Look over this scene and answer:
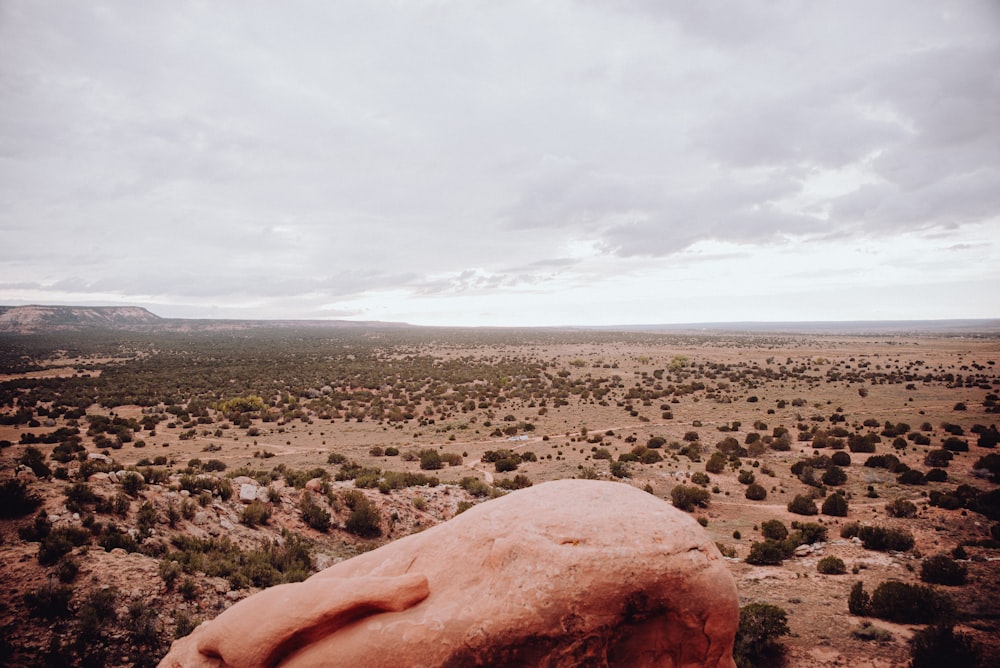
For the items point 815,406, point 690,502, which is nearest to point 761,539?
point 690,502

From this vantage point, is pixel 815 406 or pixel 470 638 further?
pixel 815 406

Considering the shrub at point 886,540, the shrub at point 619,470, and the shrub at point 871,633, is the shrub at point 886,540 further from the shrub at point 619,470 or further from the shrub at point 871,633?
the shrub at point 619,470

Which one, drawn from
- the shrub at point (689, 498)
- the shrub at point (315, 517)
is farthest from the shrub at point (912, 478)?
the shrub at point (315, 517)

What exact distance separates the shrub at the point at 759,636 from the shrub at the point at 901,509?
424 inches

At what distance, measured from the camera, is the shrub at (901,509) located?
15727mm

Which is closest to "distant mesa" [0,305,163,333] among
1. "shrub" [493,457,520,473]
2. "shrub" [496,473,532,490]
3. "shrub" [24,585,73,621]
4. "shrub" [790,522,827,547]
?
"shrub" [493,457,520,473]

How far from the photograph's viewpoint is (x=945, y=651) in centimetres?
779

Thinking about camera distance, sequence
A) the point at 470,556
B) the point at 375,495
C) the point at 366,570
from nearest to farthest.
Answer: the point at 470,556
the point at 366,570
the point at 375,495

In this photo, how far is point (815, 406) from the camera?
121 feet

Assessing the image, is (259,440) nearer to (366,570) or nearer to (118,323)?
(366,570)

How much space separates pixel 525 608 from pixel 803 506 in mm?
16610

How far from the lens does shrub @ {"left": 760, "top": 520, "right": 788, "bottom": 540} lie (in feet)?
48.0

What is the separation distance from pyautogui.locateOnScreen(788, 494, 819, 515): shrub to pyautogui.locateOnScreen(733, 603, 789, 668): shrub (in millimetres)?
9532

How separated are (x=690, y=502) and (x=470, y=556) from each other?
1455cm
